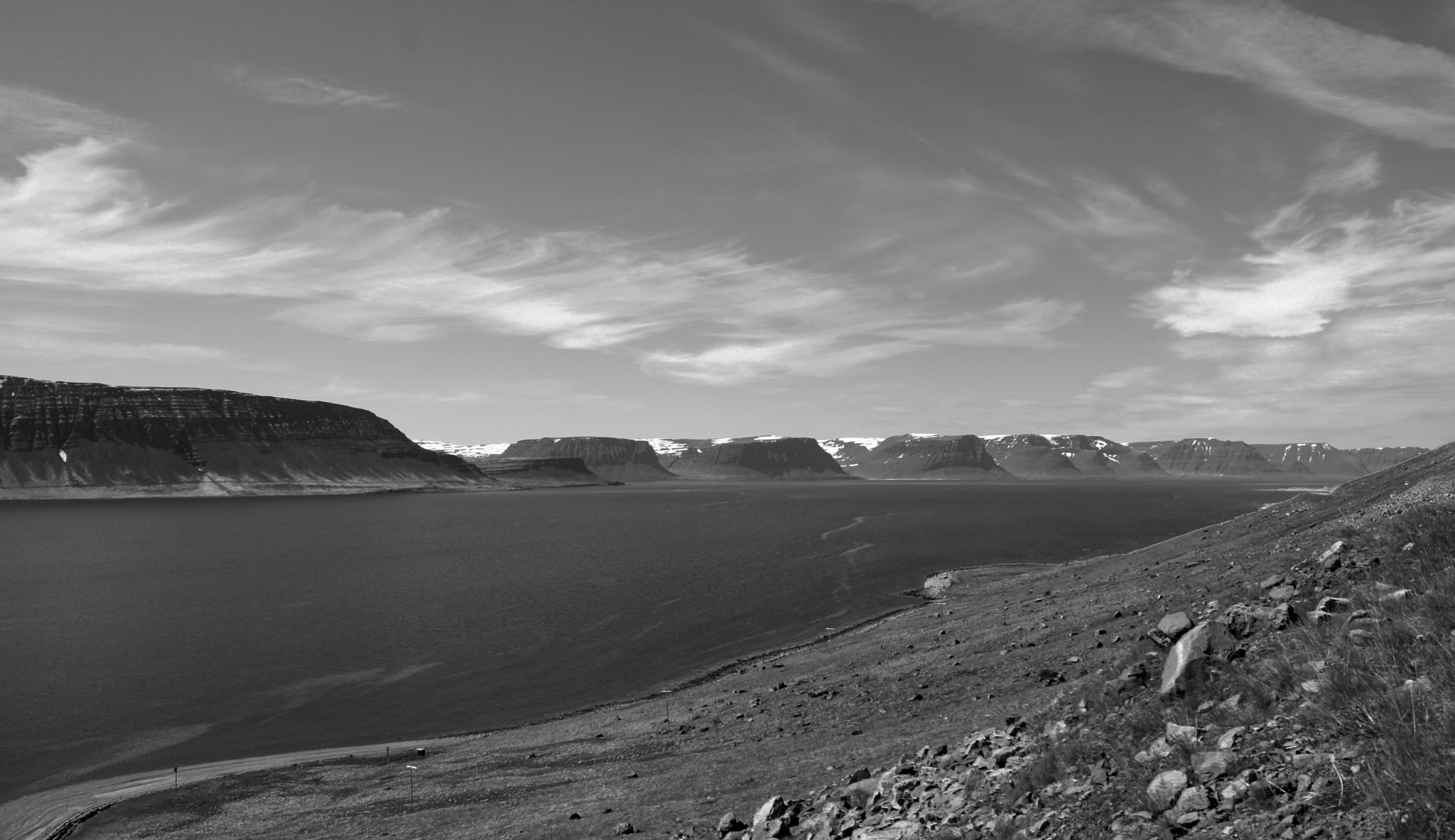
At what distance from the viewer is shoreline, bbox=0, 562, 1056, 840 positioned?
31.9 meters

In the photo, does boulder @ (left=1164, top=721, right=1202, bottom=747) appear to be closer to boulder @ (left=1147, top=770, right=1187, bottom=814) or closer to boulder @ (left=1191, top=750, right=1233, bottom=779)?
boulder @ (left=1191, top=750, right=1233, bottom=779)

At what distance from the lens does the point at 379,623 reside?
69.9 m

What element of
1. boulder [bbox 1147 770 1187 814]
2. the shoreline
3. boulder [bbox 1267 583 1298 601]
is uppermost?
boulder [bbox 1267 583 1298 601]

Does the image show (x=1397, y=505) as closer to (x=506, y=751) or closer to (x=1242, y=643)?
(x=1242, y=643)

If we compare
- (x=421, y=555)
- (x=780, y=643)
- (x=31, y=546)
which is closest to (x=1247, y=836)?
(x=780, y=643)

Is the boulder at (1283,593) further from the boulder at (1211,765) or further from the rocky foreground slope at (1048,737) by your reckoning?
the boulder at (1211,765)

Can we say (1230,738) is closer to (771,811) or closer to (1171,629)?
(1171,629)

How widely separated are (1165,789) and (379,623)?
2838 inches

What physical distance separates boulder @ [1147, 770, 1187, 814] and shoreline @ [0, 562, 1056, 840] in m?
37.8

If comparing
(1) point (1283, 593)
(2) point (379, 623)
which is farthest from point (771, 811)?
(2) point (379, 623)

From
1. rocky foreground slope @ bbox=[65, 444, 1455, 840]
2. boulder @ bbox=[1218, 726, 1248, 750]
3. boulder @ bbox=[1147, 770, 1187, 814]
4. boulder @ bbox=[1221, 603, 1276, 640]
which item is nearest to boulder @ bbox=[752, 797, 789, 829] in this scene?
rocky foreground slope @ bbox=[65, 444, 1455, 840]

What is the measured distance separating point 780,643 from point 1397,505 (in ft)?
125

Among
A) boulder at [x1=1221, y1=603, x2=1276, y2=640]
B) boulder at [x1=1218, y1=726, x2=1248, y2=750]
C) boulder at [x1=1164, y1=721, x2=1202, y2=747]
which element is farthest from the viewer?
boulder at [x1=1221, y1=603, x2=1276, y2=640]

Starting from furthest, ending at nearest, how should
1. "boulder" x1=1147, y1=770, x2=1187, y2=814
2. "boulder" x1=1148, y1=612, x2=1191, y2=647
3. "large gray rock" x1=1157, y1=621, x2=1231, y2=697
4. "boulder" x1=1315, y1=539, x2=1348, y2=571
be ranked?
1. "boulder" x1=1315, y1=539, x2=1348, y2=571
2. "boulder" x1=1148, y1=612, x2=1191, y2=647
3. "large gray rock" x1=1157, y1=621, x2=1231, y2=697
4. "boulder" x1=1147, y1=770, x2=1187, y2=814
